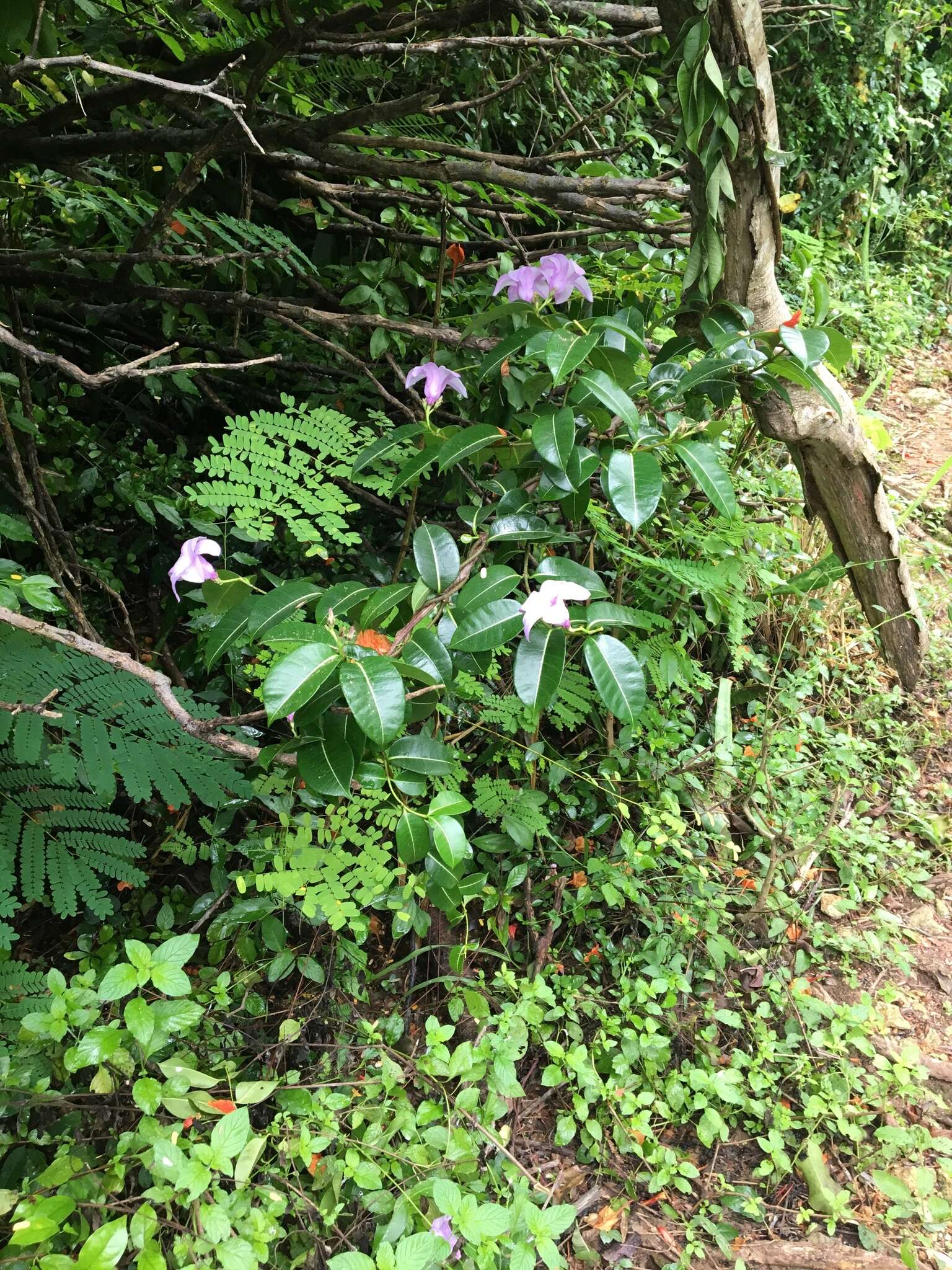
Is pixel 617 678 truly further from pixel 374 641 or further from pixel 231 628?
pixel 231 628

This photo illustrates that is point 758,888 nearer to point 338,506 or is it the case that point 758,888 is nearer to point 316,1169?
point 316,1169

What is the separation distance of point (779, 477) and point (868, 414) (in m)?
0.85

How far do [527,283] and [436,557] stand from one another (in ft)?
1.85

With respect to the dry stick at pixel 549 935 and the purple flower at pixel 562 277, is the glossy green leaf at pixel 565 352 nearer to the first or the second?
the purple flower at pixel 562 277

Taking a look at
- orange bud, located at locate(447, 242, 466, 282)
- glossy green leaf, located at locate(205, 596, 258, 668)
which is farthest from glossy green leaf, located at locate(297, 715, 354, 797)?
orange bud, located at locate(447, 242, 466, 282)

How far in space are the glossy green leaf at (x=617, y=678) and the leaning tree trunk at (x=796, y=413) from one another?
0.86 metres

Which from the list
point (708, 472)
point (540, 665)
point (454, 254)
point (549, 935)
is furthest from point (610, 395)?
point (549, 935)

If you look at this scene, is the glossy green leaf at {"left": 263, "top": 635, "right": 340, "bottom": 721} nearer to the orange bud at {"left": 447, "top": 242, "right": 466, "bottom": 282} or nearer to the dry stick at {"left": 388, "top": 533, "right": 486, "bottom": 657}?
the dry stick at {"left": 388, "top": 533, "right": 486, "bottom": 657}

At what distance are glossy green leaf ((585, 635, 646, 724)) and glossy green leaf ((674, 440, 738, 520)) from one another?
339 mm

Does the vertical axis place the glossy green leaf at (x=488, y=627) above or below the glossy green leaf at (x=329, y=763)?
above

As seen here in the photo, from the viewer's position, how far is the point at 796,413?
5.87 ft

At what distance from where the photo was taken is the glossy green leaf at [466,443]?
1.25m

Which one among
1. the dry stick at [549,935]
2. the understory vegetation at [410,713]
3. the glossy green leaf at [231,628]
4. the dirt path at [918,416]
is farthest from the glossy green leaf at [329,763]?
the dirt path at [918,416]

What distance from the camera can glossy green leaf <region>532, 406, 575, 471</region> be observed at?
120 cm
